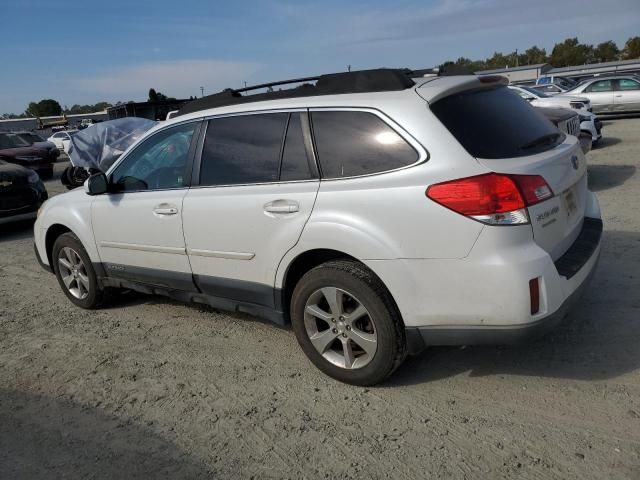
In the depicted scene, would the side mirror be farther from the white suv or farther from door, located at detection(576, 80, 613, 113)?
door, located at detection(576, 80, 613, 113)

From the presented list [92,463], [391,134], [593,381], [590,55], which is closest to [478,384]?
[593,381]

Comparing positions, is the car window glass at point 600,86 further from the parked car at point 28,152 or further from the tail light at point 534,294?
the parked car at point 28,152

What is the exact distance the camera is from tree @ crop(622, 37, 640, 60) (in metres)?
70.8

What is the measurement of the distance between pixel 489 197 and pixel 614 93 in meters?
18.5

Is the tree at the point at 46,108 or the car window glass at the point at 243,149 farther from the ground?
the tree at the point at 46,108

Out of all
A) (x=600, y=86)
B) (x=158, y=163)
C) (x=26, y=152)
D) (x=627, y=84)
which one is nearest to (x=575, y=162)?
(x=158, y=163)

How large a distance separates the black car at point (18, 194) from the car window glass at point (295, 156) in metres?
7.68

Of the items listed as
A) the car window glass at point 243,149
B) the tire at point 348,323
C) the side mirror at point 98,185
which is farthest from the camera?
the side mirror at point 98,185

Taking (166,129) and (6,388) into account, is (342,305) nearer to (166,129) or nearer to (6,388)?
(166,129)

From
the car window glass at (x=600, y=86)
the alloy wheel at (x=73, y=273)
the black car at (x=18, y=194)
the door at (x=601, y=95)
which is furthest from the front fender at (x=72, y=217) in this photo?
the car window glass at (x=600, y=86)

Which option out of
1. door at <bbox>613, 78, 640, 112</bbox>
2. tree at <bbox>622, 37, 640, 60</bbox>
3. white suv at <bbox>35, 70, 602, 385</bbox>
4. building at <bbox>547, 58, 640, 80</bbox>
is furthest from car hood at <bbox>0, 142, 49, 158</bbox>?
tree at <bbox>622, 37, 640, 60</bbox>

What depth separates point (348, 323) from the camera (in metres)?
3.25

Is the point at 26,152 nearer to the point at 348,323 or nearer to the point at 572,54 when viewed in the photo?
the point at 348,323

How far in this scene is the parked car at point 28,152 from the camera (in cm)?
1756
